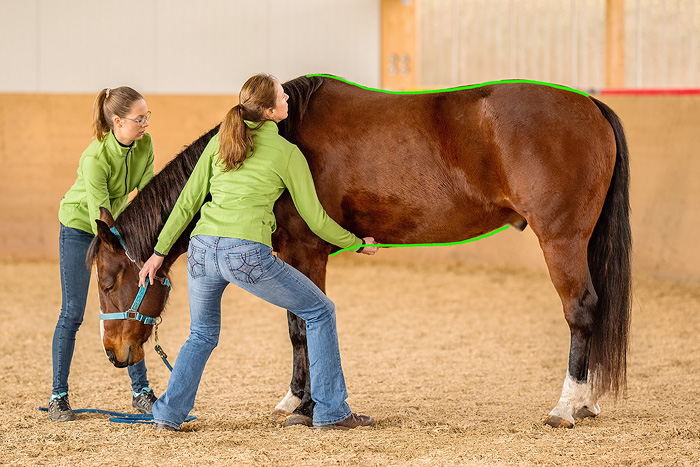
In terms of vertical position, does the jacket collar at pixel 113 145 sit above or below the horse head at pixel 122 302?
above

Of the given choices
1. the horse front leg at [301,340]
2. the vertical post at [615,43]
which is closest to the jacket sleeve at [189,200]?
the horse front leg at [301,340]

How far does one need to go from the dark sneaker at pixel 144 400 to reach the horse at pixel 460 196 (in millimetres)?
293

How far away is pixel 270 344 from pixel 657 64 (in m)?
5.12

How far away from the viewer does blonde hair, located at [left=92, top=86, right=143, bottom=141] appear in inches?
122

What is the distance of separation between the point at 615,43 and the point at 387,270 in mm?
3265

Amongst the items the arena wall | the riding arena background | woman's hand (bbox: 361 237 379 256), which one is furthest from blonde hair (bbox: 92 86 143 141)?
the arena wall

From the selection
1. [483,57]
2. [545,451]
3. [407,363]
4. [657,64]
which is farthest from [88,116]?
[545,451]

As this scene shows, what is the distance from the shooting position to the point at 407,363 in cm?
443

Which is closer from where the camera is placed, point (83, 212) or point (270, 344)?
point (83, 212)

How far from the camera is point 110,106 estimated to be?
3.13 meters

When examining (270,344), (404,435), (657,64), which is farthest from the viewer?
(657,64)

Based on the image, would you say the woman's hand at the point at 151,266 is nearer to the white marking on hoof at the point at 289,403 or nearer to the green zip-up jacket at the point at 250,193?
the green zip-up jacket at the point at 250,193

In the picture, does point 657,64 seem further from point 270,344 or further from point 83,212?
point 83,212

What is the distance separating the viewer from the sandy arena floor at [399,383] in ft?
9.02
